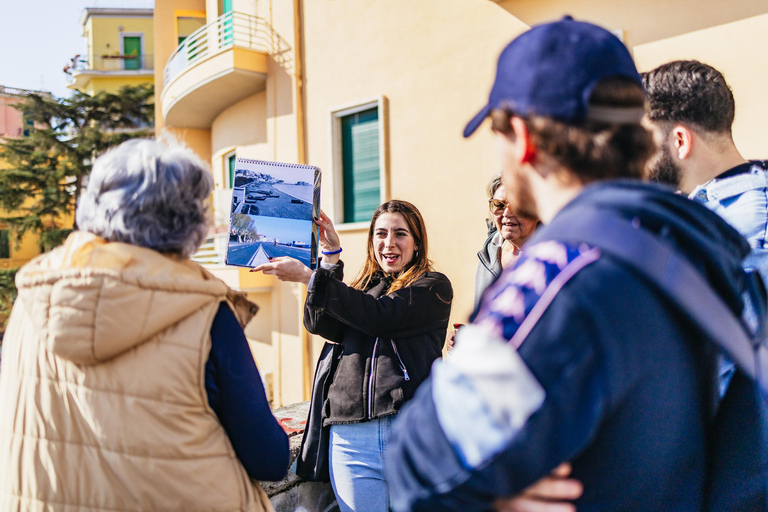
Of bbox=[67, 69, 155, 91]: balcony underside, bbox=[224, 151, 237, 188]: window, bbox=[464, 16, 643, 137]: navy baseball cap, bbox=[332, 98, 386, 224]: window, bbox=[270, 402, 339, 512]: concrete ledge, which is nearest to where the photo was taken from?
bbox=[464, 16, 643, 137]: navy baseball cap

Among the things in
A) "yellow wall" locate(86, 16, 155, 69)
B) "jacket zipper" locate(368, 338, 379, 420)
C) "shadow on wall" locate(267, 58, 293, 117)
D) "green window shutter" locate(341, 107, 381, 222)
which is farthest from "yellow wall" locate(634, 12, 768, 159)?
"yellow wall" locate(86, 16, 155, 69)

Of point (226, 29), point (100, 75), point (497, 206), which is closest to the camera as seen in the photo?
point (497, 206)

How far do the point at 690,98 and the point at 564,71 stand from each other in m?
1.19

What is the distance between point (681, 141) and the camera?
1.88m

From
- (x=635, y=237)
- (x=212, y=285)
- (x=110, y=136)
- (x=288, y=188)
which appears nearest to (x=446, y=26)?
(x=288, y=188)

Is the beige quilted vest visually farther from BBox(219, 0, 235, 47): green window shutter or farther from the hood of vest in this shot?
BBox(219, 0, 235, 47): green window shutter

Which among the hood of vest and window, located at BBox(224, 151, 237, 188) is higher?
window, located at BBox(224, 151, 237, 188)

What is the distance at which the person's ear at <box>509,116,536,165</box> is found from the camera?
0.96 metres

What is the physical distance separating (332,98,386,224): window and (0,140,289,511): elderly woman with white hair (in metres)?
5.70

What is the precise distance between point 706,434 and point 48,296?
150 cm

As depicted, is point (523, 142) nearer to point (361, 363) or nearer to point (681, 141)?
point (681, 141)

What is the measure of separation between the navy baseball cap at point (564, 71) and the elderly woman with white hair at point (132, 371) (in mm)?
931

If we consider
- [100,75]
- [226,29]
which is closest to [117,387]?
[226,29]

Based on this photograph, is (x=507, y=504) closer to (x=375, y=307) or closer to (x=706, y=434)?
(x=706, y=434)
